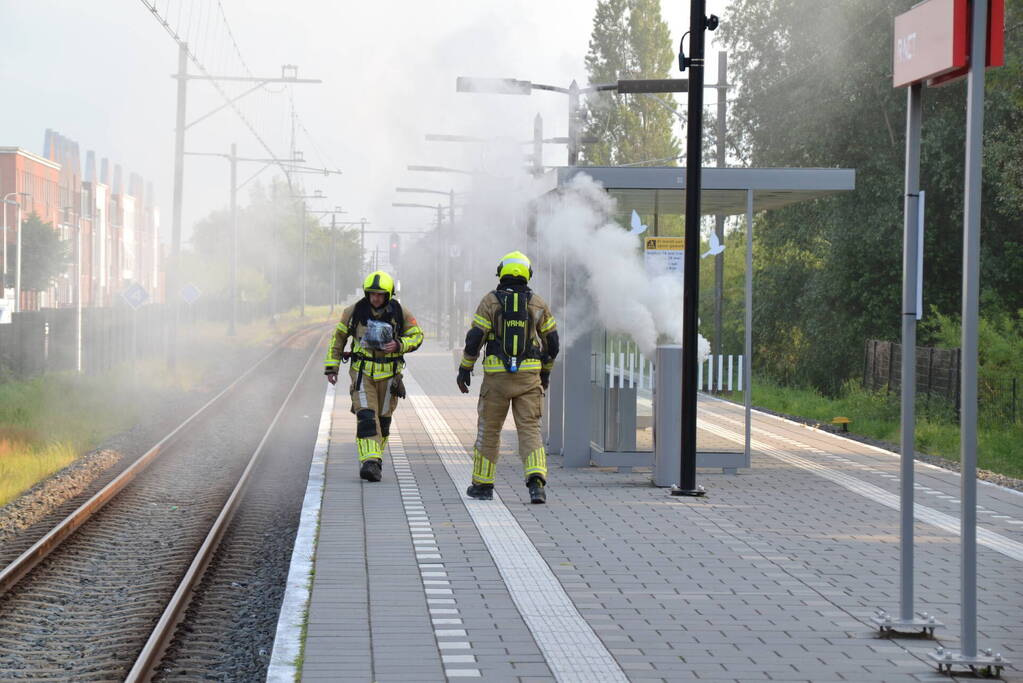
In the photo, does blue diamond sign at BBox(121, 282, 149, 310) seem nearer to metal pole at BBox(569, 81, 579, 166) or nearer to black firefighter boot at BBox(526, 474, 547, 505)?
metal pole at BBox(569, 81, 579, 166)

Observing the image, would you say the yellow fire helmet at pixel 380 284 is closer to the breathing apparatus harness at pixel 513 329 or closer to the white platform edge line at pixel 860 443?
the breathing apparatus harness at pixel 513 329

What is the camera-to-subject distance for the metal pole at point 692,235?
12.2 meters

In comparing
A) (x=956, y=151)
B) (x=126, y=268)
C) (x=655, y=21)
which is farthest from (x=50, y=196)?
(x=956, y=151)

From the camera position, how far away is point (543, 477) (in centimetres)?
1164

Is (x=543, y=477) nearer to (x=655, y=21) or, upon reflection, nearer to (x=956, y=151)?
(x=956, y=151)

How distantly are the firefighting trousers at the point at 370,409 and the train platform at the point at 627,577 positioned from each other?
375 mm

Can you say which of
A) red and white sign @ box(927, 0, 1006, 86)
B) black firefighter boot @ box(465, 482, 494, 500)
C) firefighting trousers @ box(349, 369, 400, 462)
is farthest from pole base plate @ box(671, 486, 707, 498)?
red and white sign @ box(927, 0, 1006, 86)

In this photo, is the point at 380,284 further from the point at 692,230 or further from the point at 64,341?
the point at 64,341

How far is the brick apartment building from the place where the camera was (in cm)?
7581

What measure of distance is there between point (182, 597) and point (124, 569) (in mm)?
1720

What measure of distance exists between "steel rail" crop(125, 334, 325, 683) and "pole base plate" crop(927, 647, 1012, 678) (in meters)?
3.75

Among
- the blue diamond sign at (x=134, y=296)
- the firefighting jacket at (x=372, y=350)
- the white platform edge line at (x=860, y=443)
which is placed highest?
the blue diamond sign at (x=134, y=296)

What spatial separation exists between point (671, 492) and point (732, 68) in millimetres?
25410

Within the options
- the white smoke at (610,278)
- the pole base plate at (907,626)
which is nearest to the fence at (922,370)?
the white smoke at (610,278)
